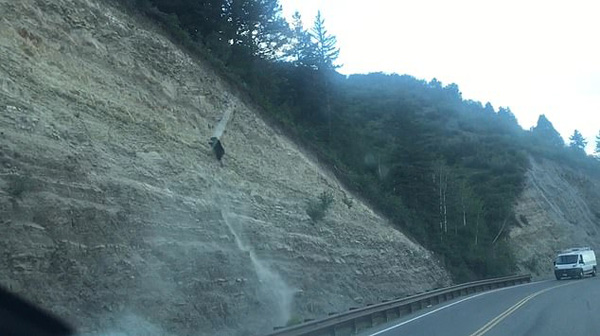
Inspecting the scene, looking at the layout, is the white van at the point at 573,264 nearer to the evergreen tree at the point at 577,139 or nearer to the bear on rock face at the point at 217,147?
the bear on rock face at the point at 217,147

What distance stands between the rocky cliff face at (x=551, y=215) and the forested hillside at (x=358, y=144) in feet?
5.21

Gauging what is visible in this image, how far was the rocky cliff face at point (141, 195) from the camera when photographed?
1425cm

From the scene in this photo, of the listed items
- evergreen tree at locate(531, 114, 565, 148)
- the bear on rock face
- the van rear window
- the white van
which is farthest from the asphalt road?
evergreen tree at locate(531, 114, 565, 148)

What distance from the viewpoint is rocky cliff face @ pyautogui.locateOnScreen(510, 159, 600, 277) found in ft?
206

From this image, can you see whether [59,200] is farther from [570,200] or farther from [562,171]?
[562,171]

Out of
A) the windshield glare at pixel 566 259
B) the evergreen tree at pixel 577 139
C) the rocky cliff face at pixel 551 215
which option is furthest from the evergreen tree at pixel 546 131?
the windshield glare at pixel 566 259

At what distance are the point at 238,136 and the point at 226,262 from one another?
7.77 m

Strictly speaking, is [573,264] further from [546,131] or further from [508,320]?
[546,131]

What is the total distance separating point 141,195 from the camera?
18031 millimetres

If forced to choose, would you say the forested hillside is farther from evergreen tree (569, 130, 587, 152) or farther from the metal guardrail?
evergreen tree (569, 130, 587, 152)

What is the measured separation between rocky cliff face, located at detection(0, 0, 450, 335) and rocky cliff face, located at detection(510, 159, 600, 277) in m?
37.0

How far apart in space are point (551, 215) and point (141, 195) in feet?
192

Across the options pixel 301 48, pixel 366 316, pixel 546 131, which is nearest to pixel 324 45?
pixel 301 48

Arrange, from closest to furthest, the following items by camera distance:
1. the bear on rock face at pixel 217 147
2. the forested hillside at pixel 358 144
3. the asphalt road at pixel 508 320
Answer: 1. the asphalt road at pixel 508 320
2. the bear on rock face at pixel 217 147
3. the forested hillside at pixel 358 144
